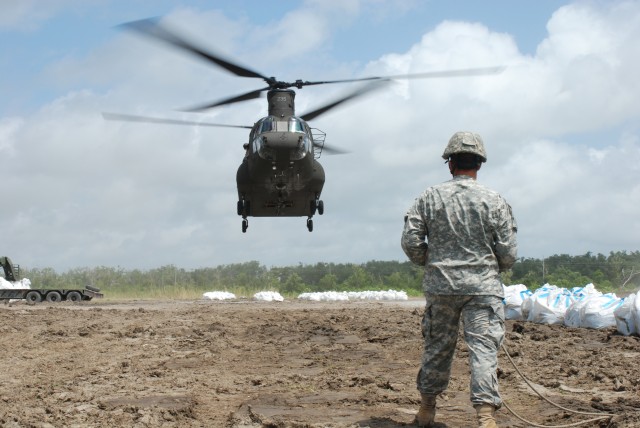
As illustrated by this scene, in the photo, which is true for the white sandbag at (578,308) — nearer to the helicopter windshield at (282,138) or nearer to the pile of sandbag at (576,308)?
the pile of sandbag at (576,308)

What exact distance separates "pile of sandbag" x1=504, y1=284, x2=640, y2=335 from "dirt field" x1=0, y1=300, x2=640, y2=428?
1.20 ft

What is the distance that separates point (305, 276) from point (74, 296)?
20.8 metres

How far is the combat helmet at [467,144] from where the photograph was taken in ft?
17.8

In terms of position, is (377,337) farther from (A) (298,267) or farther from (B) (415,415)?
(A) (298,267)

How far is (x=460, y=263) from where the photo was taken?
5273 mm

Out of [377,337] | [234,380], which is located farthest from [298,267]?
[234,380]

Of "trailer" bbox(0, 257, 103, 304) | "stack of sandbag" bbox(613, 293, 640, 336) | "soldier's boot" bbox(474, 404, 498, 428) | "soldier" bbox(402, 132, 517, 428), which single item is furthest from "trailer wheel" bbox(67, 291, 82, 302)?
"soldier's boot" bbox(474, 404, 498, 428)

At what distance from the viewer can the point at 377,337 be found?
11.4 m

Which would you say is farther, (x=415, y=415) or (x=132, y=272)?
(x=132, y=272)

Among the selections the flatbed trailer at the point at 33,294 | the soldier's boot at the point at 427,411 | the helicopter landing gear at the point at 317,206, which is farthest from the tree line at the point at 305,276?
the soldier's boot at the point at 427,411

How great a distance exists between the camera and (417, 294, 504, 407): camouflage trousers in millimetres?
5039

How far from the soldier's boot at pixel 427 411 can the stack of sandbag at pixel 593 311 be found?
24.9ft

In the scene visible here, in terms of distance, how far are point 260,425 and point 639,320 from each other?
23.8ft

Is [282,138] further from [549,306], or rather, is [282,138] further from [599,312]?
[599,312]
